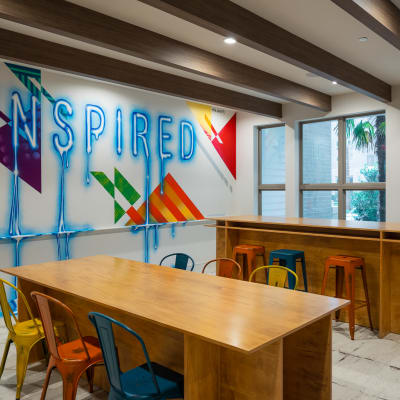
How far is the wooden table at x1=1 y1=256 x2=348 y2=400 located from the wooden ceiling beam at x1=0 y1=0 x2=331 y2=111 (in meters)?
1.86

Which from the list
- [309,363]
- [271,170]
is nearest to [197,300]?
[309,363]

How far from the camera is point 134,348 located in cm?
254

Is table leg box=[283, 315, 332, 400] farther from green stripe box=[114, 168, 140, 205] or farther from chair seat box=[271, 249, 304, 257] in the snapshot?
green stripe box=[114, 168, 140, 205]

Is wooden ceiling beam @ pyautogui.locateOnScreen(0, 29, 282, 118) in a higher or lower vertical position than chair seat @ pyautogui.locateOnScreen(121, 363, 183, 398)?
higher

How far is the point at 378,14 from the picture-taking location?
119 inches

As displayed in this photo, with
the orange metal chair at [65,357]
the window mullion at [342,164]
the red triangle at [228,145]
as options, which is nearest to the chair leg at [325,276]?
the orange metal chair at [65,357]

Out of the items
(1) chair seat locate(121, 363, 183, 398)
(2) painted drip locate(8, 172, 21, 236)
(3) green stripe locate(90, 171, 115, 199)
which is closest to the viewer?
(1) chair seat locate(121, 363, 183, 398)

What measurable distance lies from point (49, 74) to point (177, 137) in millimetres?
2267

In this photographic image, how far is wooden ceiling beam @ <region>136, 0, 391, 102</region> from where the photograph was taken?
287 centimetres

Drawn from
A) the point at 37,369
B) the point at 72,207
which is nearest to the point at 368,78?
the point at 72,207

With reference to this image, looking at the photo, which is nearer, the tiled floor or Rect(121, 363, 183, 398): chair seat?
Rect(121, 363, 183, 398): chair seat

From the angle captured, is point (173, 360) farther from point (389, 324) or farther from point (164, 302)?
point (389, 324)

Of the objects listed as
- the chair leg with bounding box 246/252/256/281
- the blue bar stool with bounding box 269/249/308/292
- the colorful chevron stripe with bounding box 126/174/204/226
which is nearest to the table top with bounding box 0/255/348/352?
the blue bar stool with bounding box 269/249/308/292

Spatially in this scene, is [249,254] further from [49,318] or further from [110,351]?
[110,351]
